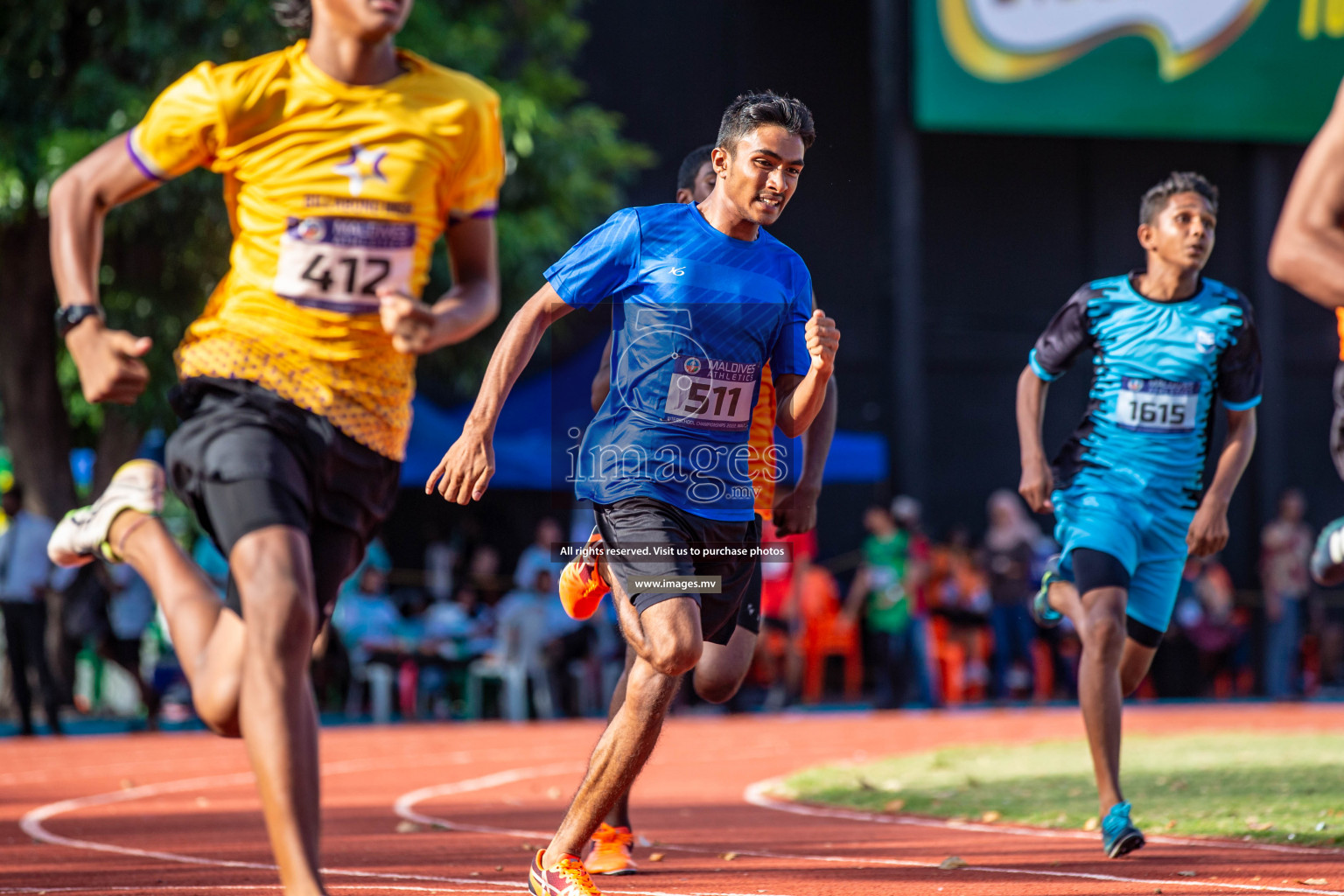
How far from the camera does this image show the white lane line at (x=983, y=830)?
5.56 m

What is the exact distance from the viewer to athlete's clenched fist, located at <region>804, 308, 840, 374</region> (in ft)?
16.2

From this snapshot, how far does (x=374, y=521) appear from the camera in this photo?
4348 millimetres

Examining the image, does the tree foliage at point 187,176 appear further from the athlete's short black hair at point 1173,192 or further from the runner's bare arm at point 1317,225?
the runner's bare arm at point 1317,225

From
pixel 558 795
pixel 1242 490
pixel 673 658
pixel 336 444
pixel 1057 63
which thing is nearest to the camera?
pixel 336 444

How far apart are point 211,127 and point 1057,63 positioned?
18.2 metres

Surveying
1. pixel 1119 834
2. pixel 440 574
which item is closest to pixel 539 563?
pixel 440 574

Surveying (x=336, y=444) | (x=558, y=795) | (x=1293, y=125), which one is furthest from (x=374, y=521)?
(x=1293, y=125)

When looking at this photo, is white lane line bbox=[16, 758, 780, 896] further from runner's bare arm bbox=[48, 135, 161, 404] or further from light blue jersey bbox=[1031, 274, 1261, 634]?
runner's bare arm bbox=[48, 135, 161, 404]

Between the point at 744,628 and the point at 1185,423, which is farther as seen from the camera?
the point at 1185,423

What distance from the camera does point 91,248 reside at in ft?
13.4

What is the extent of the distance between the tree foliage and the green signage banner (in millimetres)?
4472

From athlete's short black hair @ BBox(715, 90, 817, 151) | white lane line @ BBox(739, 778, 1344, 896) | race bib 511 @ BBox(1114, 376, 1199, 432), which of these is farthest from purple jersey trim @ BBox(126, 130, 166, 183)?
race bib 511 @ BBox(1114, 376, 1199, 432)

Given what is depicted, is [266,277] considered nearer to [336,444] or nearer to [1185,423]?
[336,444]

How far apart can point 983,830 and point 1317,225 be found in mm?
4666
